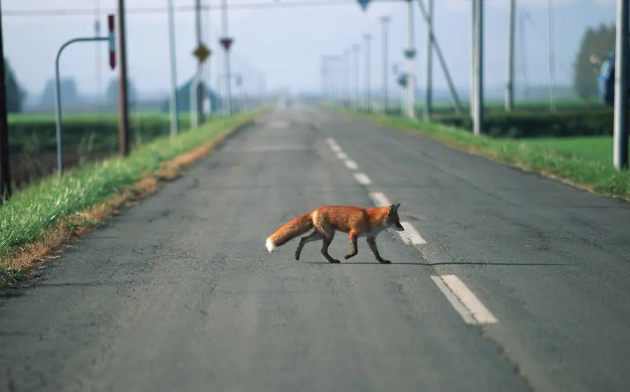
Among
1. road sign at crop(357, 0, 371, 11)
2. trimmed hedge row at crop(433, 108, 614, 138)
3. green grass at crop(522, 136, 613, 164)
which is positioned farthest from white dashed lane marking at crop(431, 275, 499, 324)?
→ trimmed hedge row at crop(433, 108, 614, 138)

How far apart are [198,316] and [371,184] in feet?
35.5

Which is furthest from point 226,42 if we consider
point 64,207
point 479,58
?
point 64,207

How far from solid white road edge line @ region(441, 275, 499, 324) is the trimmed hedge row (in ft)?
115

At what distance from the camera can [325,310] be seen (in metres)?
7.36

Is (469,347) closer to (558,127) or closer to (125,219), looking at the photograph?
(125,219)

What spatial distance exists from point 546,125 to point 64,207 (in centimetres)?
3406

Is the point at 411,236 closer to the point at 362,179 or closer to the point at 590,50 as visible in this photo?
the point at 362,179

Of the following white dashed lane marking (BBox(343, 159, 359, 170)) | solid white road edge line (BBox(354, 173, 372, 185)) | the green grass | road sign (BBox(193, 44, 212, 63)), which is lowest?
the green grass

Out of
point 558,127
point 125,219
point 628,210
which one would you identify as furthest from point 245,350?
point 558,127

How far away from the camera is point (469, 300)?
24.8ft

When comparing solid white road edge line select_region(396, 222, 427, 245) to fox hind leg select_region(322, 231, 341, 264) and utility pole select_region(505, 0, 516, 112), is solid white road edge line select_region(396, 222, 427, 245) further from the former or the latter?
utility pole select_region(505, 0, 516, 112)

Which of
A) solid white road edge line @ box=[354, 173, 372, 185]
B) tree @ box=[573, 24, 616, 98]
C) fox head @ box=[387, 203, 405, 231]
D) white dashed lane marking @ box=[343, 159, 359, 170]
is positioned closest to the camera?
fox head @ box=[387, 203, 405, 231]

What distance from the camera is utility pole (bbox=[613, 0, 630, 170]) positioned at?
1848 centimetres

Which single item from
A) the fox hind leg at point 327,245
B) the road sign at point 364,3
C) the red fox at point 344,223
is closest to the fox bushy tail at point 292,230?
the red fox at point 344,223
